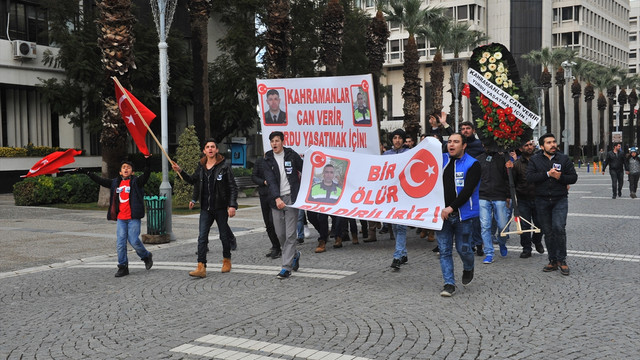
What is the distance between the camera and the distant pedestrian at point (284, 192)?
28.5ft

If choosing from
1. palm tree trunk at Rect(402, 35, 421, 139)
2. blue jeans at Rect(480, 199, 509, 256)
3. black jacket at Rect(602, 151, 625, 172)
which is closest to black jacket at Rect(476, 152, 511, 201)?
blue jeans at Rect(480, 199, 509, 256)

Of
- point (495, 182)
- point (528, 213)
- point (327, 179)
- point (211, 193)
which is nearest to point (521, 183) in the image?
point (528, 213)

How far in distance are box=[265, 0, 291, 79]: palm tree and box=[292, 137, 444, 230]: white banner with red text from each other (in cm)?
1459

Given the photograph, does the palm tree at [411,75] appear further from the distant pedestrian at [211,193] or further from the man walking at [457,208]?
the man walking at [457,208]

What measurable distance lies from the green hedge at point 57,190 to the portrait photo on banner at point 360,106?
1260cm

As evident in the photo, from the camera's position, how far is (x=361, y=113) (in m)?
11.4

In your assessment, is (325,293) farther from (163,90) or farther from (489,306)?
(163,90)

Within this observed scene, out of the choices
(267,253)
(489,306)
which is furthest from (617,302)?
(267,253)

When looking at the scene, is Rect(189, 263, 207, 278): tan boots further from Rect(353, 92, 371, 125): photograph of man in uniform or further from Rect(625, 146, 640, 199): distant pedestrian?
Rect(625, 146, 640, 199): distant pedestrian

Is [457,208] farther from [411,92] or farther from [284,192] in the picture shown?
[411,92]

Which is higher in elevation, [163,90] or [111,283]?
[163,90]

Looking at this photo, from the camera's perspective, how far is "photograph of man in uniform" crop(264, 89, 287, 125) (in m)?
11.8

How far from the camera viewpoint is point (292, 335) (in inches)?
230

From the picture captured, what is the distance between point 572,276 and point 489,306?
2.25m
